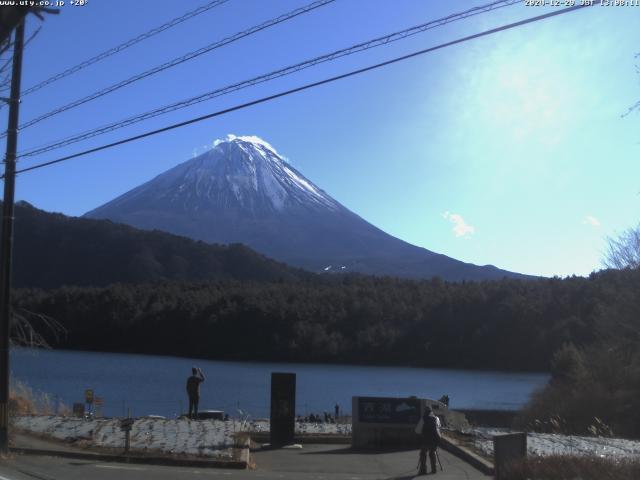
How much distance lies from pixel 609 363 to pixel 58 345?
78421 mm

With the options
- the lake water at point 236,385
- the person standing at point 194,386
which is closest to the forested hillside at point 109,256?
the lake water at point 236,385

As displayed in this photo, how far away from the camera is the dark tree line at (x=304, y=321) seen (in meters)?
90.3

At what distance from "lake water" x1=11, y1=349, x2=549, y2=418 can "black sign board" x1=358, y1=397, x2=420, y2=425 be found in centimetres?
1849

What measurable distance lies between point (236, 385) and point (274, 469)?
42.0 meters

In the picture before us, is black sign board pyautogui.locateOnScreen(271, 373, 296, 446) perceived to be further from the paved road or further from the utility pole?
the utility pole

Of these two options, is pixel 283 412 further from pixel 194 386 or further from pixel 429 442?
pixel 194 386

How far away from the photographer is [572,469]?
10.7 meters

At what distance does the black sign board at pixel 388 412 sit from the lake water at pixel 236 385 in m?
A: 18.5

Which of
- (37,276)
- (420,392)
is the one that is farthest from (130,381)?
(37,276)

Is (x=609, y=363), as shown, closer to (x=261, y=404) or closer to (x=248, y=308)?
(x=261, y=404)

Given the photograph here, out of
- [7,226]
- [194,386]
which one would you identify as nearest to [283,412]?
[194,386]

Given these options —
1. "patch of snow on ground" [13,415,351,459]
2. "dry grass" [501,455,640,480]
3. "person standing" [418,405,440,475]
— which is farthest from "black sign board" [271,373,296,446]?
"dry grass" [501,455,640,480]

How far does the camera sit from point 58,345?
99.9m

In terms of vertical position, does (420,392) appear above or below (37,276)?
below
